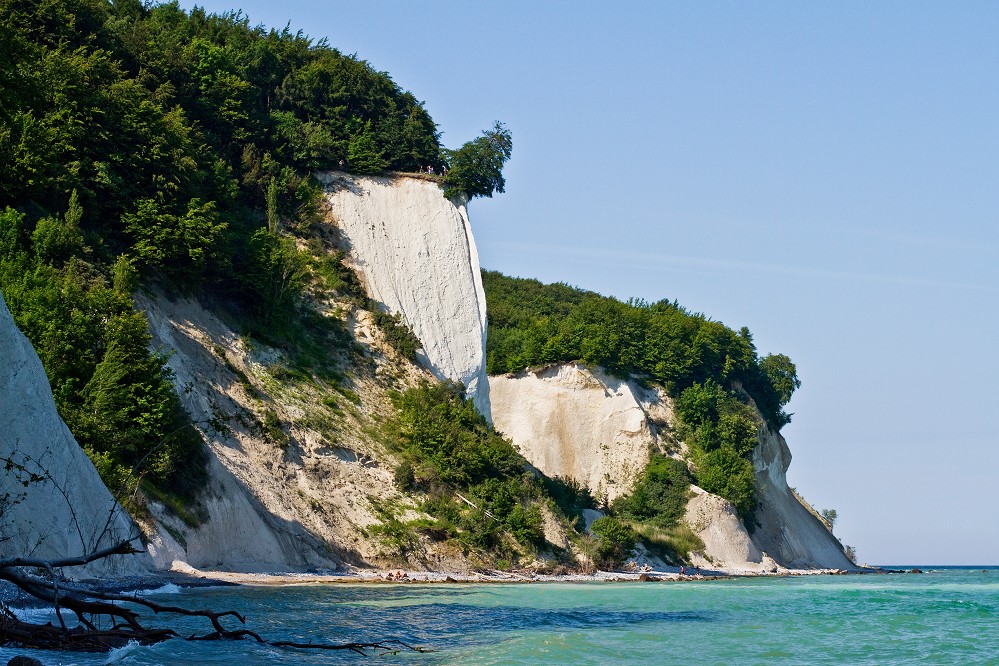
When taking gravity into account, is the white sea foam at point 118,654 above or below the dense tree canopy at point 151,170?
below

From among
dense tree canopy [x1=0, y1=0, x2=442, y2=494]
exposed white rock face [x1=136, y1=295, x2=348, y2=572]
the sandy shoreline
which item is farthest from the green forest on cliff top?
the sandy shoreline

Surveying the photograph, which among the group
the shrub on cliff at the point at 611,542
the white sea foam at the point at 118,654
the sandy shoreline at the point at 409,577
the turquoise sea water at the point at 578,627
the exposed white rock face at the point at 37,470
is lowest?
the sandy shoreline at the point at 409,577

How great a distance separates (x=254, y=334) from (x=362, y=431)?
212 inches

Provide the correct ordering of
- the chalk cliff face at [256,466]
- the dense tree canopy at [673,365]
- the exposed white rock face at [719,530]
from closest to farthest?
the chalk cliff face at [256,466]
the exposed white rock face at [719,530]
the dense tree canopy at [673,365]

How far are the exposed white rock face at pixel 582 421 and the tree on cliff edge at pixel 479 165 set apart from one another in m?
13.2

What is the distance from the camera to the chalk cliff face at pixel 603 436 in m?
56.8

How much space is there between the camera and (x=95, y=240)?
3356 cm

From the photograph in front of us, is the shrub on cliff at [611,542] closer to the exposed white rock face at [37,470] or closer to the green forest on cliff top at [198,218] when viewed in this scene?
the green forest on cliff top at [198,218]

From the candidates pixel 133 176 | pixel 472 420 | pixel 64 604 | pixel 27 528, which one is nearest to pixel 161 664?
pixel 64 604

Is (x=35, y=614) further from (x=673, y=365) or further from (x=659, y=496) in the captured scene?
(x=673, y=365)

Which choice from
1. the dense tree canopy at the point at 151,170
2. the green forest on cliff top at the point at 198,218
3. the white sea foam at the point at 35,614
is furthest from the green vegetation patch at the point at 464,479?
the white sea foam at the point at 35,614

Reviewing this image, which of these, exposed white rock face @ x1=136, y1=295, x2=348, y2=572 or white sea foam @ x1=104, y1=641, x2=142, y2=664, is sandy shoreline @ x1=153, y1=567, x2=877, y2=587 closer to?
exposed white rock face @ x1=136, y1=295, x2=348, y2=572

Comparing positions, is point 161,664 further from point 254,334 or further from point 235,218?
point 235,218

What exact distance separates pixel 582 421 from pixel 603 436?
1.45 m
